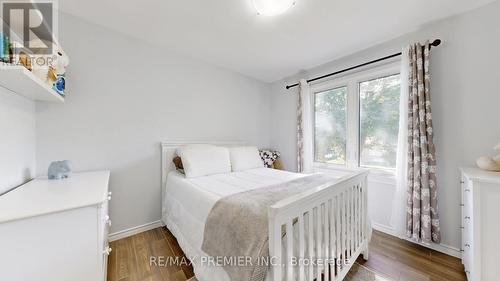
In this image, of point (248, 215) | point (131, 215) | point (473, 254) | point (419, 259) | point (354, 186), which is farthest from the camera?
point (131, 215)

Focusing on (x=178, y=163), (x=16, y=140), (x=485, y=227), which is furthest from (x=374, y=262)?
(x=16, y=140)

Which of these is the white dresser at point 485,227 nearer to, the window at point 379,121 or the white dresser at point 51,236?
the window at point 379,121

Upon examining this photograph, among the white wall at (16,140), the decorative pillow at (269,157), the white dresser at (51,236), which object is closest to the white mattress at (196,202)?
the white dresser at (51,236)

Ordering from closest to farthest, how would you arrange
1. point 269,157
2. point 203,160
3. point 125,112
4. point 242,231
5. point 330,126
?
point 242,231
point 125,112
point 203,160
point 330,126
point 269,157

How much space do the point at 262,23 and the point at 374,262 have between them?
8.40 feet

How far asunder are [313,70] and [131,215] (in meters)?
3.28

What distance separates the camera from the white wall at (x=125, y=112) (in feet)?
5.83

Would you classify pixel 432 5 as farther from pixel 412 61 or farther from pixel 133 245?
pixel 133 245

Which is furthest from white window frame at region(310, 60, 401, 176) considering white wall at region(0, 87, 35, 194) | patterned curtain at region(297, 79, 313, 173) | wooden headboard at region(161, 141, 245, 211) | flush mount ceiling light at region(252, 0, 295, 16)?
white wall at region(0, 87, 35, 194)

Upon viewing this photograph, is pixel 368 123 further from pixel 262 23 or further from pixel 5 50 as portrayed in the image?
pixel 5 50

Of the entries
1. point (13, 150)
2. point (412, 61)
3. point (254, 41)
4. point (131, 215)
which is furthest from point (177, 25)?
point (412, 61)

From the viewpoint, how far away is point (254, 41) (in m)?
2.21

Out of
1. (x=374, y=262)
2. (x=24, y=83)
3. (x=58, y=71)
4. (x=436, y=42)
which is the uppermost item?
(x=436, y=42)

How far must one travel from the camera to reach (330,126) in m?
2.83
